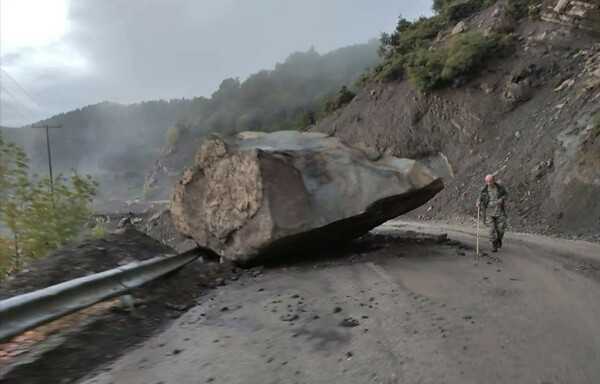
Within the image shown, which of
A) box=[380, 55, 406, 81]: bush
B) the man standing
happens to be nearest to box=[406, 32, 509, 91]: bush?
box=[380, 55, 406, 81]: bush

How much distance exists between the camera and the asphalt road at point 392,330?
15.3 ft

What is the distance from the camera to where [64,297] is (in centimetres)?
569

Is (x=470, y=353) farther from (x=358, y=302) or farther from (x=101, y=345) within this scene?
(x=101, y=345)

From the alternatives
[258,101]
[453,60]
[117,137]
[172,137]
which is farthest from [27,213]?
[117,137]

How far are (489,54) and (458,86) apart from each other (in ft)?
9.03

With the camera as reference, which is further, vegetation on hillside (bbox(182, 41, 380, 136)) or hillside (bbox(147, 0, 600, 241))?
vegetation on hillside (bbox(182, 41, 380, 136))

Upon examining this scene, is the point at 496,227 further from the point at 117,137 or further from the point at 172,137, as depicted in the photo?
the point at 117,137

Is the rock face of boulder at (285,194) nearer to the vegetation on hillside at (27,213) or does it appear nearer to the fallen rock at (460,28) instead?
the vegetation on hillside at (27,213)

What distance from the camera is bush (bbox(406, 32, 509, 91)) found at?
31562 millimetres

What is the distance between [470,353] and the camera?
16.5 feet

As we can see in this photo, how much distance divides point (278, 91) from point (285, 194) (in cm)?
11263

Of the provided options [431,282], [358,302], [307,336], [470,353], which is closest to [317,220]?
[431,282]

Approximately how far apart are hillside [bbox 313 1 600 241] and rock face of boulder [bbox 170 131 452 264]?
8.69 feet

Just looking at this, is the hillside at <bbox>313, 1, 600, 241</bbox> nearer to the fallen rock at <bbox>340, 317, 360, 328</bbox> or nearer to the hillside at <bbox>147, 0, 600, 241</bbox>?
the hillside at <bbox>147, 0, 600, 241</bbox>
